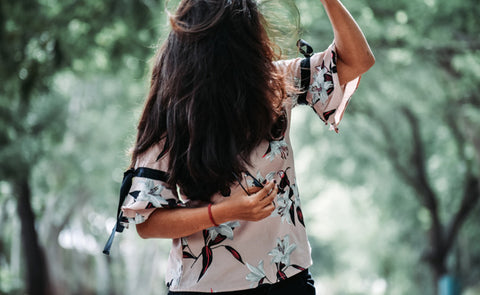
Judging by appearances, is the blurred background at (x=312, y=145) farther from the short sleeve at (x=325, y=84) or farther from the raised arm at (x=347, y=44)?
the raised arm at (x=347, y=44)

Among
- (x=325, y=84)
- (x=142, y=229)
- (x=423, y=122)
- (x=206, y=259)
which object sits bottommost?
(x=423, y=122)

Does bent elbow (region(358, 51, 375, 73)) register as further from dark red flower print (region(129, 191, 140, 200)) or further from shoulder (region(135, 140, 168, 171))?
dark red flower print (region(129, 191, 140, 200))

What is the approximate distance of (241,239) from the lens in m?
1.79

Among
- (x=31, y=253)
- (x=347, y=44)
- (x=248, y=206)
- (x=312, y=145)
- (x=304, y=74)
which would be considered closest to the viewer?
(x=248, y=206)

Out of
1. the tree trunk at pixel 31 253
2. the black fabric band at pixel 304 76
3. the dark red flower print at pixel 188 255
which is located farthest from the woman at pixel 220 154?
the tree trunk at pixel 31 253

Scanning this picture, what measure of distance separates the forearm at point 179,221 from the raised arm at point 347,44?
2.25 feet

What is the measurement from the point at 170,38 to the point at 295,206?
719 mm

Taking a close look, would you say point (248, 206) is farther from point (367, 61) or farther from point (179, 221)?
point (367, 61)

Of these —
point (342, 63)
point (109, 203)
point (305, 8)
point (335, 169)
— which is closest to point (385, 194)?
point (335, 169)

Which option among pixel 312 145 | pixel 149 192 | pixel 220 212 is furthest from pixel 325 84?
pixel 312 145

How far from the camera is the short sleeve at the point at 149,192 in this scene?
1741mm

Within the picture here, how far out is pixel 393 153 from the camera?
14.7 meters

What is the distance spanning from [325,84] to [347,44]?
16cm

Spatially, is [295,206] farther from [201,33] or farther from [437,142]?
[437,142]
